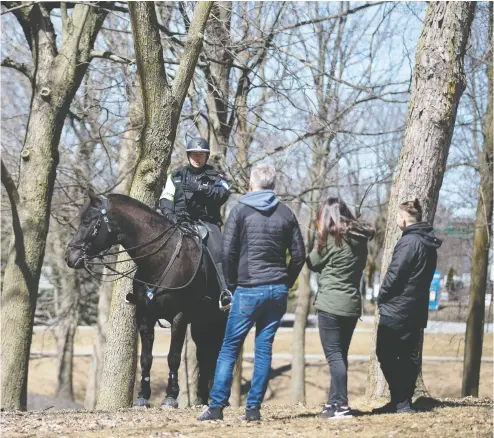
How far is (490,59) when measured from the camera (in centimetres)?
1969

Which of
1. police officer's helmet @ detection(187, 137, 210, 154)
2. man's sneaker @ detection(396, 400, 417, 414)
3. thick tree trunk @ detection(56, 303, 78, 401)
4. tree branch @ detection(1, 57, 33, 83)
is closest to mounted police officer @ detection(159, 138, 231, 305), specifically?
Answer: police officer's helmet @ detection(187, 137, 210, 154)

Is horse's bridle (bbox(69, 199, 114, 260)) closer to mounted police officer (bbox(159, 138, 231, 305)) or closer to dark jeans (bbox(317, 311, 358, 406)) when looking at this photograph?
mounted police officer (bbox(159, 138, 231, 305))

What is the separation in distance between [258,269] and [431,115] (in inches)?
151

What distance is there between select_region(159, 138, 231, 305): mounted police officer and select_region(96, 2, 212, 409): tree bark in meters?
1.13

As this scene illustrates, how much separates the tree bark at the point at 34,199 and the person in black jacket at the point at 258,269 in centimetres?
680

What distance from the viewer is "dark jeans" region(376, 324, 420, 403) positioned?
336 inches

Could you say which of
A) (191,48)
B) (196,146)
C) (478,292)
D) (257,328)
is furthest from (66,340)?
(257,328)

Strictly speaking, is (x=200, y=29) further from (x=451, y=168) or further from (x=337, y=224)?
(x=451, y=168)

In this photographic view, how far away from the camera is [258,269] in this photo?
25.1 feet

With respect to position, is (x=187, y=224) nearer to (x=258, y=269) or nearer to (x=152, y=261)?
(x=152, y=261)

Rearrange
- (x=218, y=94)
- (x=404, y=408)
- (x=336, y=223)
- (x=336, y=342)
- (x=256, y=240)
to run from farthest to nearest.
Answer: (x=218, y=94) < (x=404, y=408) < (x=336, y=342) < (x=336, y=223) < (x=256, y=240)

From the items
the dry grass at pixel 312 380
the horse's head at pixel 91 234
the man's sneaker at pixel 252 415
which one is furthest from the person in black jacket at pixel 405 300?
the dry grass at pixel 312 380

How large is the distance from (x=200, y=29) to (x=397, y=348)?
514 cm

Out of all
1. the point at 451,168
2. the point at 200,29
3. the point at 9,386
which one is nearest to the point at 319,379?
the point at 451,168
